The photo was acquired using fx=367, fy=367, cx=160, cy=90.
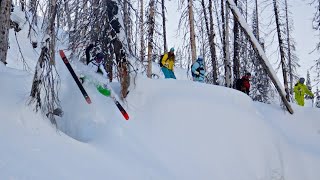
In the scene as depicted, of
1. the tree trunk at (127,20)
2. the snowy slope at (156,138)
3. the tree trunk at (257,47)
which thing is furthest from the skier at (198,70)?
the tree trunk at (127,20)

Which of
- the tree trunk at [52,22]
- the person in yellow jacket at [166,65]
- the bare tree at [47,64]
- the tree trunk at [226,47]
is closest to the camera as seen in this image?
the tree trunk at [52,22]

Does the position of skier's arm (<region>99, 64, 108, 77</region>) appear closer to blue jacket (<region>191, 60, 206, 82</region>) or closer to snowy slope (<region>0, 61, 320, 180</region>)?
snowy slope (<region>0, 61, 320, 180</region>)

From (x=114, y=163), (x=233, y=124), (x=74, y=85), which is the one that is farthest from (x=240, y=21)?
(x=114, y=163)

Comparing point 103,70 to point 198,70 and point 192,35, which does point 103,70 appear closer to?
point 198,70

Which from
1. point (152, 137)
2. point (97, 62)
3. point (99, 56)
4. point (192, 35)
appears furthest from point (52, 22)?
point (192, 35)

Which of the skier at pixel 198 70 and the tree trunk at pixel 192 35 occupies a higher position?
the tree trunk at pixel 192 35

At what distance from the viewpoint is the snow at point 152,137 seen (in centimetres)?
513

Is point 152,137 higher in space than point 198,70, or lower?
lower

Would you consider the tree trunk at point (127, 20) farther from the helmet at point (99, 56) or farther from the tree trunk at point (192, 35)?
the tree trunk at point (192, 35)

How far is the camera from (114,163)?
5.77 m

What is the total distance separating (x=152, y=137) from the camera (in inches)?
289

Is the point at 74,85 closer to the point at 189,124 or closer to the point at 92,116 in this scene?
the point at 92,116

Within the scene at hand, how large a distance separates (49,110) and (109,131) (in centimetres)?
133

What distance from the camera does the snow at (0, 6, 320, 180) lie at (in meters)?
5.13
